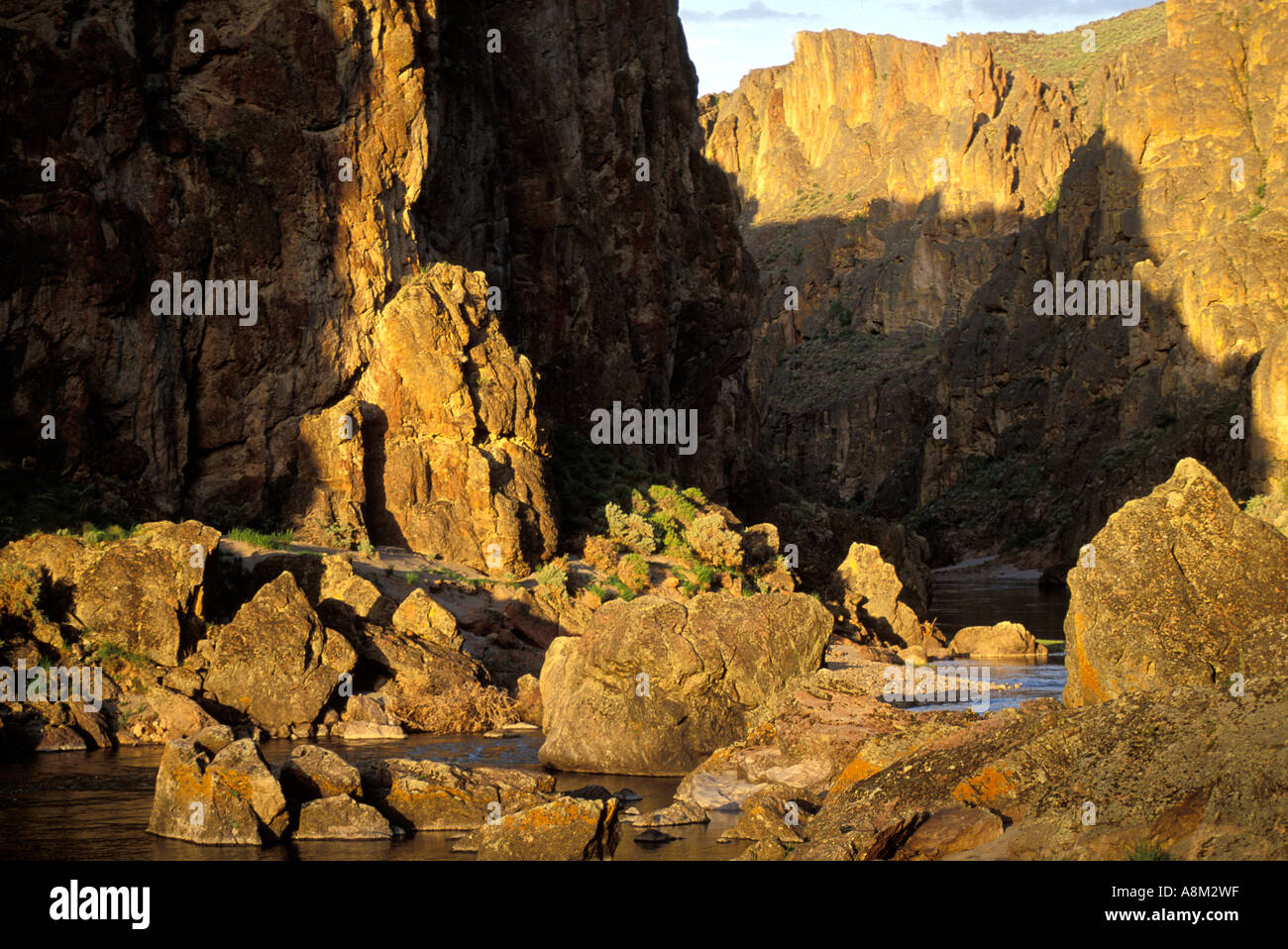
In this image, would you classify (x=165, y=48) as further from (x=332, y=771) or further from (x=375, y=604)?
(x=332, y=771)

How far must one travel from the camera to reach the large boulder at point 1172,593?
53.2 feet

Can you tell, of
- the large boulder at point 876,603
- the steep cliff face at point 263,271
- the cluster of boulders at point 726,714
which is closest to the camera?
the cluster of boulders at point 726,714

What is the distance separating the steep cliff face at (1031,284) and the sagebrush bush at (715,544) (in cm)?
3179

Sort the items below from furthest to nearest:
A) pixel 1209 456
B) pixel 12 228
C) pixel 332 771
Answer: pixel 1209 456
pixel 12 228
pixel 332 771

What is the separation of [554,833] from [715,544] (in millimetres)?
29019

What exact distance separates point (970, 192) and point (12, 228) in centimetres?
14842

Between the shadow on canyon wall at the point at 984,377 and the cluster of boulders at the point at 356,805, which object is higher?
the shadow on canyon wall at the point at 984,377

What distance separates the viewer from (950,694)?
28.5m

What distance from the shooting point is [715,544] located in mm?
43500

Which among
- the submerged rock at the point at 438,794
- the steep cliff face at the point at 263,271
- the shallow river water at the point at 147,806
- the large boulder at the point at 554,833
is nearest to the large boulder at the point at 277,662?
the shallow river water at the point at 147,806

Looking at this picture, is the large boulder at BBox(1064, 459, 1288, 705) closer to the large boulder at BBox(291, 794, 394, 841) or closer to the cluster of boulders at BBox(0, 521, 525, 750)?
the large boulder at BBox(291, 794, 394, 841)

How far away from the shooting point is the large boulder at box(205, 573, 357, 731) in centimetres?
2483

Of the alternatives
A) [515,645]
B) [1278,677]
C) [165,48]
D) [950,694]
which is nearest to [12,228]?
[165,48]

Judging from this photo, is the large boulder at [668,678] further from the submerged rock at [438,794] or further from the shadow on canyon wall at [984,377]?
the shadow on canyon wall at [984,377]
